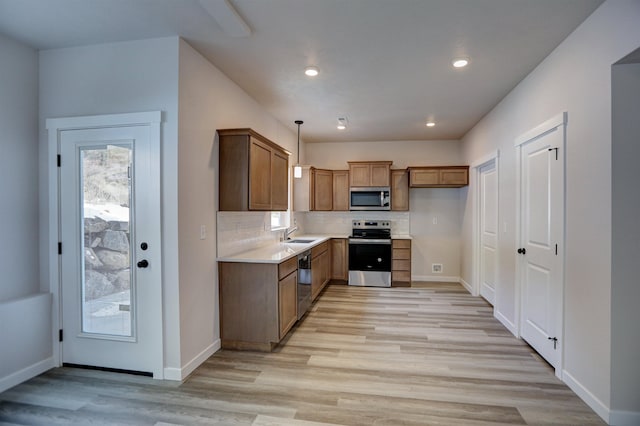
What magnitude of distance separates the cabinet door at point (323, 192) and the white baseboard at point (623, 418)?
4.71m

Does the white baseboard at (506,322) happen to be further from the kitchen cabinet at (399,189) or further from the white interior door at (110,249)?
the white interior door at (110,249)

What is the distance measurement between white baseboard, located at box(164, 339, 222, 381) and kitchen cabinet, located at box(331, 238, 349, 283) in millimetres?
3163

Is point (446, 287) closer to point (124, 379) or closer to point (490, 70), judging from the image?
point (490, 70)

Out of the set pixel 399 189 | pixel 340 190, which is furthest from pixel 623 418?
pixel 340 190

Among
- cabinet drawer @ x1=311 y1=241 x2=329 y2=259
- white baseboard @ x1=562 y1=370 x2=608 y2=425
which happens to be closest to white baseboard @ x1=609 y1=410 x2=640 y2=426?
white baseboard @ x1=562 y1=370 x2=608 y2=425

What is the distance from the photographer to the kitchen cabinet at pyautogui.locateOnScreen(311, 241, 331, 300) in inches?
182

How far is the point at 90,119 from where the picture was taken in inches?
107

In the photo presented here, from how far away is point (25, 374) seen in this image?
261 centimetres

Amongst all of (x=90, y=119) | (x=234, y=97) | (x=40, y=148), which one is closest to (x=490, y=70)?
(x=234, y=97)

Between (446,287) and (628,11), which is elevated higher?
(628,11)

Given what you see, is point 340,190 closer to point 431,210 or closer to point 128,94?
point 431,210

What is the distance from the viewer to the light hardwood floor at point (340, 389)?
2160 mm

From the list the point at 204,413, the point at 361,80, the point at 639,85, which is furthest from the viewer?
the point at 361,80

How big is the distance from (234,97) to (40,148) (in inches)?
70.4
